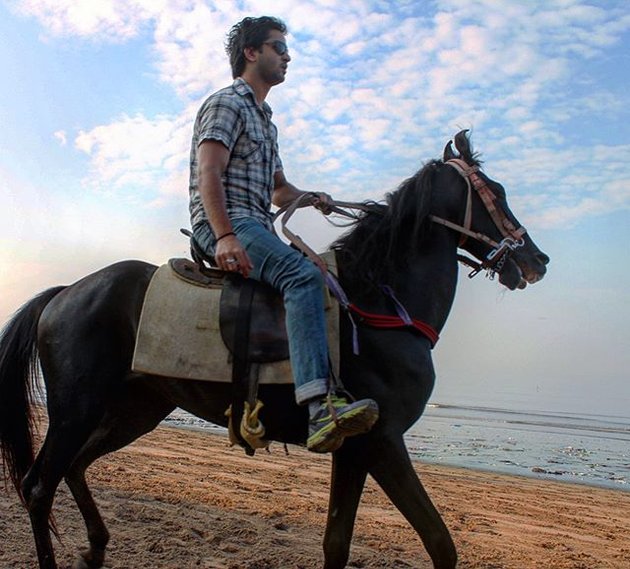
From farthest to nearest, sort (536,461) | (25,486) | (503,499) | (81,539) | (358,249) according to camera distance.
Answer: (536,461) → (503,499) → (81,539) → (25,486) → (358,249)

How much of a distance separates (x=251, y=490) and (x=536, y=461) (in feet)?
22.3

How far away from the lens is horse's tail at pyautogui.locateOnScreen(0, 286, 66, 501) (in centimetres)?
486

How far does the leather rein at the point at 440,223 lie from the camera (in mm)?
3951

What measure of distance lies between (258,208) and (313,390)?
123 centimetres

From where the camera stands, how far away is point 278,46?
4.33 metres

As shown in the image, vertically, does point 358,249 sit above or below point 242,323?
above

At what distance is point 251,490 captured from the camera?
24.7ft

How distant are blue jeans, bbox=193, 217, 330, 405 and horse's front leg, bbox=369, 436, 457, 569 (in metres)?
0.46

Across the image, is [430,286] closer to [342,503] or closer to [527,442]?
[342,503]

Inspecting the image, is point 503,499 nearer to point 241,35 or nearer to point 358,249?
point 358,249

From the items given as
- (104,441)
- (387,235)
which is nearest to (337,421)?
(387,235)

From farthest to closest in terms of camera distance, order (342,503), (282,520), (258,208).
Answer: (282,520)
(258,208)
(342,503)

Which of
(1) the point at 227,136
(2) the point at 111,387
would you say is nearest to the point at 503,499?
(2) the point at 111,387

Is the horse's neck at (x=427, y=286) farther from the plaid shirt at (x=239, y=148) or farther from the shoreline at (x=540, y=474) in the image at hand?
the shoreline at (x=540, y=474)
